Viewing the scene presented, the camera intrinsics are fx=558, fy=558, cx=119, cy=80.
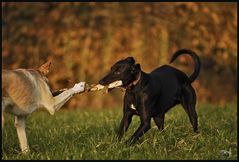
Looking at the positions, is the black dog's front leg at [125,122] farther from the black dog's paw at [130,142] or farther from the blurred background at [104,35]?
the blurred background at [104,35]

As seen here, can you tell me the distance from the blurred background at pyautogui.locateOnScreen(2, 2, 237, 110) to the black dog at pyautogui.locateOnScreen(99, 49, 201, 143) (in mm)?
7788

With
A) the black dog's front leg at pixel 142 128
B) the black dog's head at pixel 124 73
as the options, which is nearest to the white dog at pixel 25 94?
the black dog's head at pixel 124 73

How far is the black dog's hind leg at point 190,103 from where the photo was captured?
6.94 m

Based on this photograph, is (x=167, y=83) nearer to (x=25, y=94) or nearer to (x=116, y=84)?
(x=116, y=84)

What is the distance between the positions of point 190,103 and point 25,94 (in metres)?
2.14

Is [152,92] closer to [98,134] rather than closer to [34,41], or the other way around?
[98,134]

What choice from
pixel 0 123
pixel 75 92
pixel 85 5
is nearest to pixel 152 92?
pixel 75 92

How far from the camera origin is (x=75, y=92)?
656 centimetres

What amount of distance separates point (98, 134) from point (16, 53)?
28.9ft

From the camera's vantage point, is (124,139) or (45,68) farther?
(45,68)

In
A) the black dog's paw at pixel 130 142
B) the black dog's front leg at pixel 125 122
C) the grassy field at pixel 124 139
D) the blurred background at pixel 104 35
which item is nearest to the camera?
the grassy field at pixel 124 139

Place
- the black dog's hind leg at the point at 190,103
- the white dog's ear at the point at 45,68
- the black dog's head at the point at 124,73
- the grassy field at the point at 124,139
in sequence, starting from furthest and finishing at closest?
the black dog's hind leg at the point at 190,103 → the white dog's ear at the point at 45,68 → the black dog's head at the point at 124,73 → the grassy field at the point at 124,139

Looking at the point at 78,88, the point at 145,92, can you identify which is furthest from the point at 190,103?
the point at 78,88

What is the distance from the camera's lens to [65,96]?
21.1 ft
